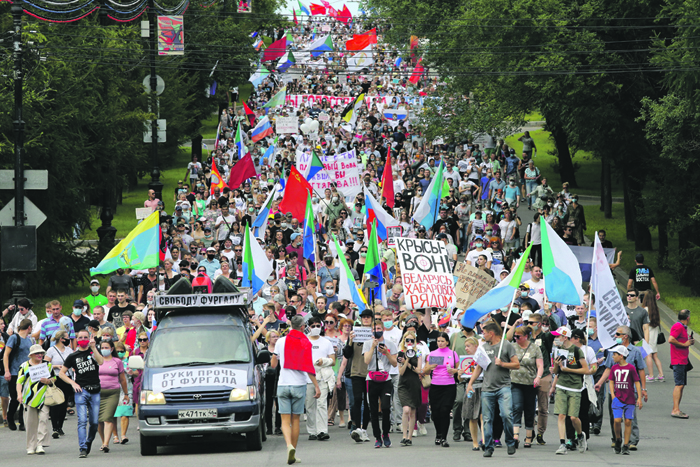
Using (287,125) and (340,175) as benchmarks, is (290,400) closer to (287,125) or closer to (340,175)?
(340,175)

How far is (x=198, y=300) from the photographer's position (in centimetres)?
1457

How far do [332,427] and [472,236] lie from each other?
448 inches

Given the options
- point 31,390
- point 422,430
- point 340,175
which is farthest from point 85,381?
point 340,175

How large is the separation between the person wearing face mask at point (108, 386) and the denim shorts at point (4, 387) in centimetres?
274

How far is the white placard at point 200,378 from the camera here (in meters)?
13.3

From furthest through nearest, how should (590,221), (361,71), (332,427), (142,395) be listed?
(361,71), (590,221), (332,427), (142,395)

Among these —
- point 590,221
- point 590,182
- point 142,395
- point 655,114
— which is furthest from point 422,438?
point 590,182

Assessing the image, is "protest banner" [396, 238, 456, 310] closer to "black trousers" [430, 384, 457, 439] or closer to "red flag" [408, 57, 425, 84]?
"black trousers" [430, 384, 457, 439]

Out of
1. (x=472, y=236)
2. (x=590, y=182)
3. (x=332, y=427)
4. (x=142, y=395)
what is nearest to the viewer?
(x=142, y=395)

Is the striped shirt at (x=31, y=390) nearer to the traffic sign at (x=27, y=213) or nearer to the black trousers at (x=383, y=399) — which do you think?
the black trousers at (x=383, y=399)

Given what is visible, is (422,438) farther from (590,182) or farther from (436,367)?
(590,182)

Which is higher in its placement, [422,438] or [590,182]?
[590,182]

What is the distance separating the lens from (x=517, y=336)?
13.7 metres

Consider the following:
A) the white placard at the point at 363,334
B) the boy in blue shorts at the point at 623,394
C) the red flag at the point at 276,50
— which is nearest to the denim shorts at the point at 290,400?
the white placard at the point at 363,334
